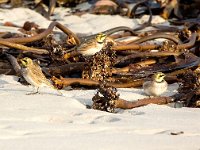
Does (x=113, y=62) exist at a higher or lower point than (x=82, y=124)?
lower

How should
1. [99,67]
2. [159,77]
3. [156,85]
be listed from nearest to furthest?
1. [156,85]
2. [159,77]
3. [99,67]

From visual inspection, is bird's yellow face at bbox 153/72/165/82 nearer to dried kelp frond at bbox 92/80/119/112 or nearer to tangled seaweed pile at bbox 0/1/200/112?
tangled seaweed pile at bbox 0/1/200/112

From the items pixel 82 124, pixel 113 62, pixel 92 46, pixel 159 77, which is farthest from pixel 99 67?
pixel 82 124

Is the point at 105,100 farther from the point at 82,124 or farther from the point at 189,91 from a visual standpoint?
the point at 189,91

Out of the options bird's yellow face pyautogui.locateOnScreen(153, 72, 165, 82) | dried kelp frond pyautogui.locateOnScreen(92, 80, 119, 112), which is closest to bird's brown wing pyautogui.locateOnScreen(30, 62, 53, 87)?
dried kelp frond pyautogui.locateOnScreen(92, 80, 119, 112)

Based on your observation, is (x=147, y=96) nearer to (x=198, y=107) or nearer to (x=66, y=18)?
(x=198, y=107)

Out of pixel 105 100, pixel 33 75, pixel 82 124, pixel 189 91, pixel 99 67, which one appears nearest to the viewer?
pixel 82 124
